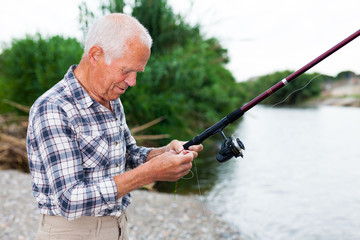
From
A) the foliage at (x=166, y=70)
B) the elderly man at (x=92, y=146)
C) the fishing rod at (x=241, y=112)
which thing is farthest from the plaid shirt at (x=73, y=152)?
the foliage at (x=166, y=70)

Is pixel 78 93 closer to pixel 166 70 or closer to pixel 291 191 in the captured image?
pixel 166 70

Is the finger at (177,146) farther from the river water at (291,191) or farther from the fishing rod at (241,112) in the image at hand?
the river water at (291,191)

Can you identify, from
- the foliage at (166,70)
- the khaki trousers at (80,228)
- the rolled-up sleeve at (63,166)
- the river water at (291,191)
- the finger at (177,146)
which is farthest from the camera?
the foliage at (166,70)

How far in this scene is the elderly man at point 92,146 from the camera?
A: 1.17m

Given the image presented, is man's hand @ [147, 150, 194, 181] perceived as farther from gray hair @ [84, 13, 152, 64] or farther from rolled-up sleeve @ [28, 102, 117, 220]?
gray hair @ [84, 13, 152, 64]

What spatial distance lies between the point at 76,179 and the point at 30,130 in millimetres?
267

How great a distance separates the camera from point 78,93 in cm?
134

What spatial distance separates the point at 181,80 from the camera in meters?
6.98

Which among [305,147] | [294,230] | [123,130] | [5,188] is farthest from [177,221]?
[305,147]

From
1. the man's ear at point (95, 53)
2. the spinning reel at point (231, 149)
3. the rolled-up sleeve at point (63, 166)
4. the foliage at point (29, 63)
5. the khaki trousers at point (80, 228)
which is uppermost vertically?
the man's ear at point (95, 53)

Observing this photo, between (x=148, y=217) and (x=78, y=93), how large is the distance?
354 cm

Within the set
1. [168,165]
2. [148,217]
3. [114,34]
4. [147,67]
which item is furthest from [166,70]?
[168,165]

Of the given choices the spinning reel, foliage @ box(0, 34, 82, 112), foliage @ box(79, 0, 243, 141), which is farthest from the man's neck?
foliage @ box(0, 34, 82, 112)

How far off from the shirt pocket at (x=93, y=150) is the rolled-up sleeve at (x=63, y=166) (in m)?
0.07
